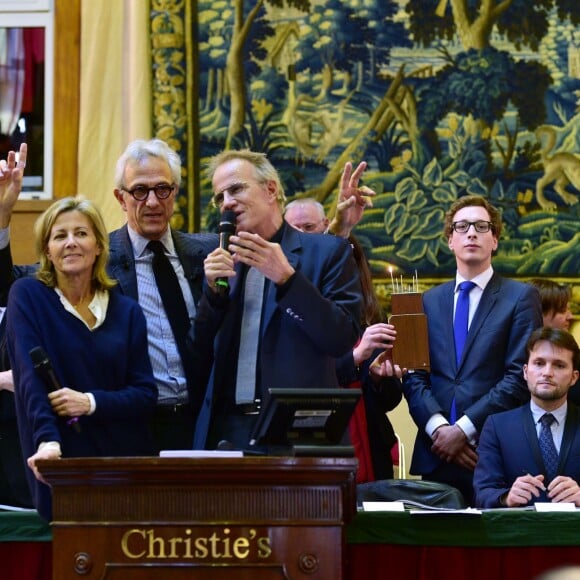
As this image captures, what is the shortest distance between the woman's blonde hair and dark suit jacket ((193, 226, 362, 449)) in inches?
13.8

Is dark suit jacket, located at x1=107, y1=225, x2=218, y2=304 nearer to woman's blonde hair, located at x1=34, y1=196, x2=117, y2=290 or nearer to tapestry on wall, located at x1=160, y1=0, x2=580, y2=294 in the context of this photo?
woman's blonde hair, located at x1=34, y1=196, x2=117, y2=290

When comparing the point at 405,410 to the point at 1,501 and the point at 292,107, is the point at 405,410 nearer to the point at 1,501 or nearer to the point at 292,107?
the point at 292,107

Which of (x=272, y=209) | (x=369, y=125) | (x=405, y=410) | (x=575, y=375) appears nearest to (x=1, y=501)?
(x=272, y=209)

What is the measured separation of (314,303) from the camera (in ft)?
12.7

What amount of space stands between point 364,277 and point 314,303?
1474 mm

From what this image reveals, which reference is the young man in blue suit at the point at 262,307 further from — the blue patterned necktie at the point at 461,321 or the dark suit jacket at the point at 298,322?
the blue patterned necktie at the point at 461,321

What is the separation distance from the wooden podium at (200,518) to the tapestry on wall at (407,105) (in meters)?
4.03

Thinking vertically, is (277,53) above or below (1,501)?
above

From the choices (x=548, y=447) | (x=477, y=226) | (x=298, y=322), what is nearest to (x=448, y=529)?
(x=298, y=322)

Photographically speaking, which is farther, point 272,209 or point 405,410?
point 405,410

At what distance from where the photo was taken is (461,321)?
16.6 ft

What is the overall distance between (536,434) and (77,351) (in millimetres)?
1782

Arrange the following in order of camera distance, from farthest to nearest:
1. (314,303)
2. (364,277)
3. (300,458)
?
(364,277), (314,303), (300,458)

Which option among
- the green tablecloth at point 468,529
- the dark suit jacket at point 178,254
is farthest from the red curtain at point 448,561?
the dark suit jacket at point 178,254
